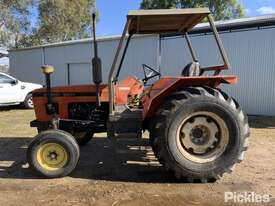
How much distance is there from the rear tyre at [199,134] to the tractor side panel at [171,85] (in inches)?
5.3

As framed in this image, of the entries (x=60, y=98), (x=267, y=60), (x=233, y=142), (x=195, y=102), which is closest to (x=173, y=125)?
(x=195, y=102)

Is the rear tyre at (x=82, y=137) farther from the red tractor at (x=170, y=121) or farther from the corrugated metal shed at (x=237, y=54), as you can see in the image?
the corrugated metal shed at (x=237, y=54)

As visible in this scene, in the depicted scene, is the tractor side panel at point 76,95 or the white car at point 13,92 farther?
the white car at point 13,92

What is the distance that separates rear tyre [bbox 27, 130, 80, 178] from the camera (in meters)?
5.99

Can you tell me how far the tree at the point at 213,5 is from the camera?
135ft

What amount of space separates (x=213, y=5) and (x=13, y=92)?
29979mm

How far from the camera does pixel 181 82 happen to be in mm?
5848

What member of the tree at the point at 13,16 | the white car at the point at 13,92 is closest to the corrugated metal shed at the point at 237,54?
the white car at the point at 13,92

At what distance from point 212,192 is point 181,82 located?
1518 millimetres

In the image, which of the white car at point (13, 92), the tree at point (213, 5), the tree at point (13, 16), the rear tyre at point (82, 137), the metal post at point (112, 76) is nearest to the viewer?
the metal post at point (112, 76)

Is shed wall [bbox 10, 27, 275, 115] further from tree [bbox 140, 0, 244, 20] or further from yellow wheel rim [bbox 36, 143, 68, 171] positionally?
tree [bbox 140, 0, 244, 20]

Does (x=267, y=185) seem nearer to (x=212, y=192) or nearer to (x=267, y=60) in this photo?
(x=212, y=192)

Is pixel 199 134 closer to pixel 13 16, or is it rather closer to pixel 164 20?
pixel 164 20

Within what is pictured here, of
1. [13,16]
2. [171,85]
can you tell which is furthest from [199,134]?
[13,16]
